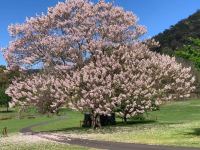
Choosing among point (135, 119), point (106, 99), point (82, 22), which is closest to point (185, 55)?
point (106, 99)

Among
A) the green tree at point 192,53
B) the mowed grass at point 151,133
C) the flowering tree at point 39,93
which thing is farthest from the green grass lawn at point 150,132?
the green tree at point 192,53

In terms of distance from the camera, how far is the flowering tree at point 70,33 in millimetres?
46500

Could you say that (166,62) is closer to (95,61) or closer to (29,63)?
(95,61)

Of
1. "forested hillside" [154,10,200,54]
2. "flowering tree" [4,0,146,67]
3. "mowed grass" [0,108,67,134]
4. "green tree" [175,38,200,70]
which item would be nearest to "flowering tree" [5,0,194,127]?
"flowering tree" [4,0,146,67]

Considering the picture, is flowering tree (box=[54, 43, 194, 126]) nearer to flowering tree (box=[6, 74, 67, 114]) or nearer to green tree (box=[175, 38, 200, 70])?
flowering tree (box=[6, 74, 67, 114])

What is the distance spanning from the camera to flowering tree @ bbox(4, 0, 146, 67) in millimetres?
46500

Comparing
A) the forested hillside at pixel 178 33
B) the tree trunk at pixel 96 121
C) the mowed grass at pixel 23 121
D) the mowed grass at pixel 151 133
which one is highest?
the forested hillside at pixel 178 33

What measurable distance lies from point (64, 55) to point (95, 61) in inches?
115

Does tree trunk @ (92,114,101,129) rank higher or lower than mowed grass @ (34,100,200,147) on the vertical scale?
higher

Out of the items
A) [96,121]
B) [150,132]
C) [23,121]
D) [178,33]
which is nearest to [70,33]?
[96,121]

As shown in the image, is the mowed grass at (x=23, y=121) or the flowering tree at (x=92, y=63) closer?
the flowering tree at (x=92, y=63)

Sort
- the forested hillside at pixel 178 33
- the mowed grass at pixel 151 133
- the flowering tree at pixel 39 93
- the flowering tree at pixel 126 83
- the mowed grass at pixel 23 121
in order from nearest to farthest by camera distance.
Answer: the mowed grass at pixel 151 133, the flowering tree at pixel 126 83, the flowering tree at pixel 39 93, the mowed grass at pixel 23 121, the forested hillside at pixel 178 33

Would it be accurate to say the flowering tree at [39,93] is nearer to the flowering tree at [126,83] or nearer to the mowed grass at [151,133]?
the flowering tree at [126,83]

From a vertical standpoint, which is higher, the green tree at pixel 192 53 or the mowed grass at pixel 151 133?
the green tree at pixel 192 53
